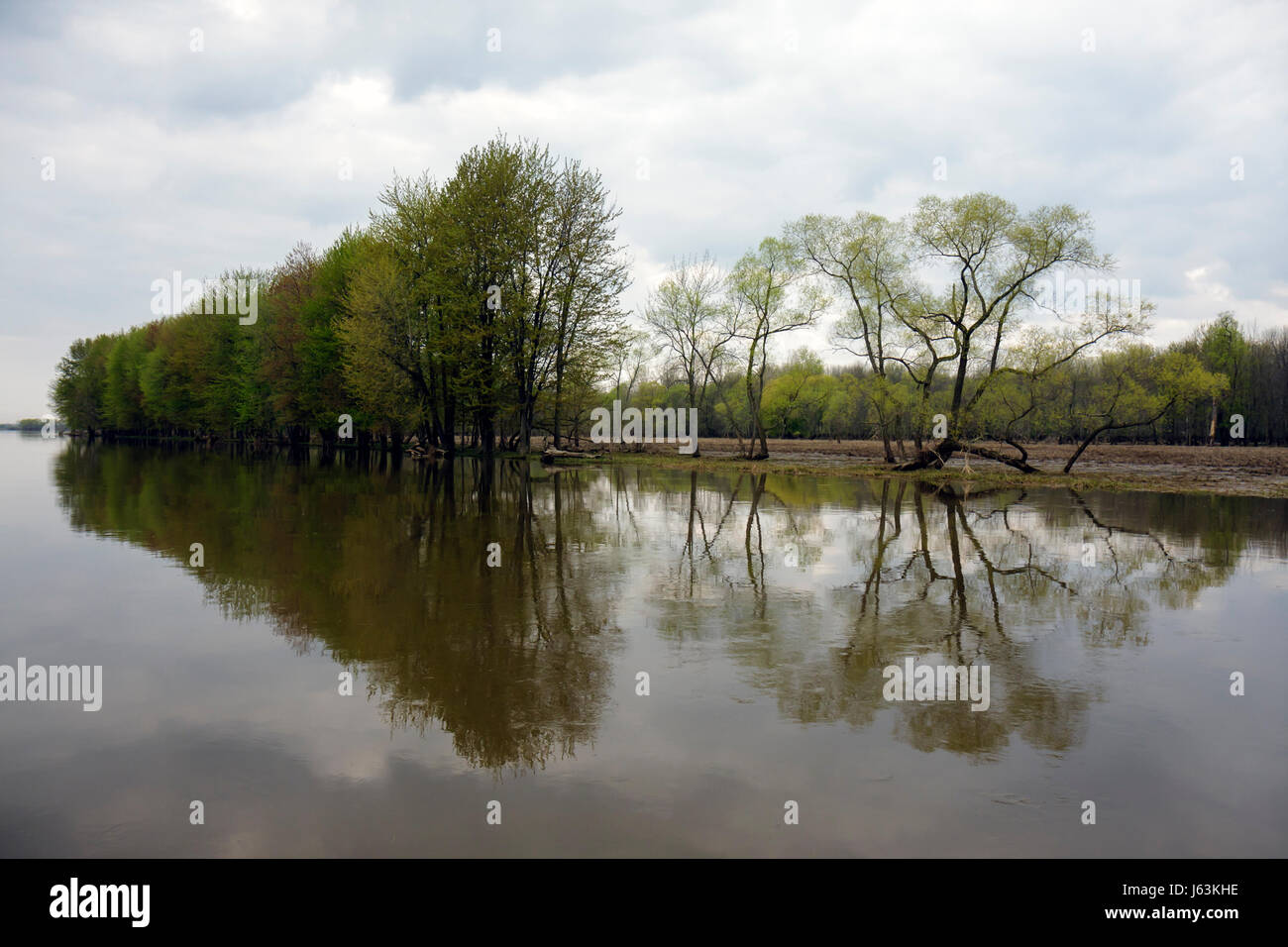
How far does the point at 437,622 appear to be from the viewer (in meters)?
8.36

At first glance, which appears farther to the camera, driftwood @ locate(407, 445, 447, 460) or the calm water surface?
driftwood @ locate(407, 445, 447, 460)

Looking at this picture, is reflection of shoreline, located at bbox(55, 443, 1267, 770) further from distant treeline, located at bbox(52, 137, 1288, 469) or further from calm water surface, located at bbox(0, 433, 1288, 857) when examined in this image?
distant treeline, located at bbox(52, 137, 1288, 469)

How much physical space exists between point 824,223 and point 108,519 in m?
36.6

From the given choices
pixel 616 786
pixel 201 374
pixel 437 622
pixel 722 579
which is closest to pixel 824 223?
pixel 722 579

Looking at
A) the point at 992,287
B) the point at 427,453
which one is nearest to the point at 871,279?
the point at 992,287

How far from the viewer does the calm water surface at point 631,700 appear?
4281 millimetres

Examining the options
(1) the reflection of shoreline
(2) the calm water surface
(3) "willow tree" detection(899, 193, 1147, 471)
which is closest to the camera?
(2) the calm water surface
